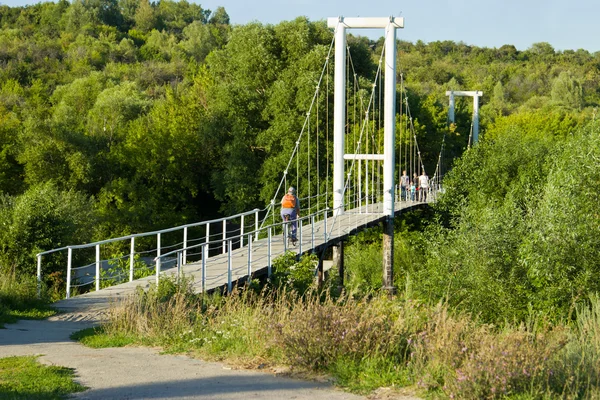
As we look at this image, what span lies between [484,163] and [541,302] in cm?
1681

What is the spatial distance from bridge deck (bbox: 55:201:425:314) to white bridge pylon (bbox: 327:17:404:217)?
871 millimetres

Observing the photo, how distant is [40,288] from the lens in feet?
37.7

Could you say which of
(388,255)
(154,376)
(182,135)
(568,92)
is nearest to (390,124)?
(388,255)

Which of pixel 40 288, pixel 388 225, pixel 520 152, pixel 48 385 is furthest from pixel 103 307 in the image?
pixel 520 152

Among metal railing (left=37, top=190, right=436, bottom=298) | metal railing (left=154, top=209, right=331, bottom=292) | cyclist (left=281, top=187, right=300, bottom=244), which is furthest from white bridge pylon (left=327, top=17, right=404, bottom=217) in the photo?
cyclist (left=281, top=187, right=300, bottom=244)

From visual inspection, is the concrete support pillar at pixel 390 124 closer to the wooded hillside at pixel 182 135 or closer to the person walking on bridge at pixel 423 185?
the wooded hillside at pixel 182 135

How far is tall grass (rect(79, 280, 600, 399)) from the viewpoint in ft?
19.0

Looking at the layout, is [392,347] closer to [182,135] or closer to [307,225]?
[307,225]

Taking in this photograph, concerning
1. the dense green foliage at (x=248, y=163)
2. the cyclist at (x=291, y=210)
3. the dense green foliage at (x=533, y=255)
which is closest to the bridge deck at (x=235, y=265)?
the cyclist at (x=291, y=210)

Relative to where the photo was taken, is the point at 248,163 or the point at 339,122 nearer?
the point at 339,122

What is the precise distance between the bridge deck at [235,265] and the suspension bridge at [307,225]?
19mm

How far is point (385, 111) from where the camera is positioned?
24156 mm

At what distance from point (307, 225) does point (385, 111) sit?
413cm

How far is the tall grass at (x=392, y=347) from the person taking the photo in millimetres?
5789
